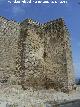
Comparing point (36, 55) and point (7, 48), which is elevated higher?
point (7, 48)

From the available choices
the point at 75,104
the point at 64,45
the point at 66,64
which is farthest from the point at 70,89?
the point at 75,104

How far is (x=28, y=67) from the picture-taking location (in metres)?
14.9

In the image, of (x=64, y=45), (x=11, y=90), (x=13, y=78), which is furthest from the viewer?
(x=64, y=45)

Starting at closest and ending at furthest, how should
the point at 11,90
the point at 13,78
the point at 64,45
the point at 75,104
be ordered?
the point at 75,104 < the point at 11,90 < the point at 13,78 < the point at 64,45

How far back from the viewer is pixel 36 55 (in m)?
15.5

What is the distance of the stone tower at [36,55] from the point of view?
14.4 metres

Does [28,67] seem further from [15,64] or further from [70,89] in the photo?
[70,89]

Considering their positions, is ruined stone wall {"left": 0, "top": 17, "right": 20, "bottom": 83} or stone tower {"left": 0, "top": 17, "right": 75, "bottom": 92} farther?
stone tower {"left": 0, "top": 17, "right": 75, "bottom": 92}

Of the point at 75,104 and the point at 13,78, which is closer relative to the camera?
the point at 75,104

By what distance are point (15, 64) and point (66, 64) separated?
3267 mm

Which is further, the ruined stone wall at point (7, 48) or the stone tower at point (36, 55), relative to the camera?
the stone tower at point (36, 55)

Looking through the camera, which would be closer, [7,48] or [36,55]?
[7,48]

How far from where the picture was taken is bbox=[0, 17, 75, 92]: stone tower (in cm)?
1443

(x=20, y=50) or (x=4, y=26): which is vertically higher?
(x=4, y=26)
